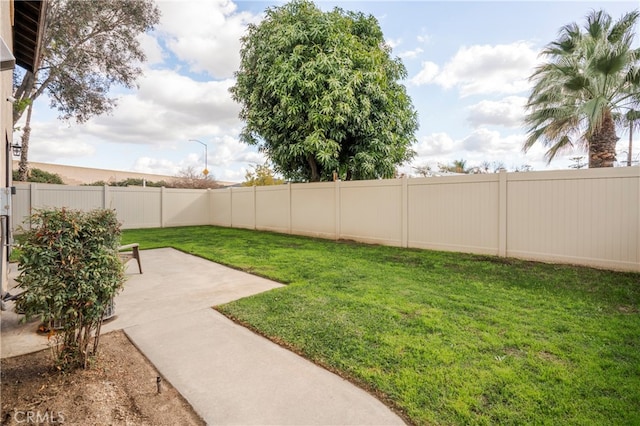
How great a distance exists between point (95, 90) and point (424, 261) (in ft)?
51.8

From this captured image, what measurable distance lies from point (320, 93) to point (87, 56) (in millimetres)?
11118

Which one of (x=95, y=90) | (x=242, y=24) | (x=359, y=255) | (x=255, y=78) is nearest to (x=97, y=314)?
(x=359, y=255)

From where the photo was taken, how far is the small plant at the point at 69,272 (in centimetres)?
216

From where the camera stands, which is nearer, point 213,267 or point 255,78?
point 213,267

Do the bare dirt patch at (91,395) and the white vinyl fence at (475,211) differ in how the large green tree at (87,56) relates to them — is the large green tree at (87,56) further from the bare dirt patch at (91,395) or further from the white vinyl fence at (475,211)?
the bare dirt patch at (91,395)

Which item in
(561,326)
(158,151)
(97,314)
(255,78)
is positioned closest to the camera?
(97,314)

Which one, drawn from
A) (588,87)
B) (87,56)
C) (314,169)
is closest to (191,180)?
(87,56)

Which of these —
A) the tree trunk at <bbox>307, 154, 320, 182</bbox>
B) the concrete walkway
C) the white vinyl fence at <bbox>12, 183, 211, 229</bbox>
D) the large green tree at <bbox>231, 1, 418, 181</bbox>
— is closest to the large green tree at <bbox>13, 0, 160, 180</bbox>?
the white vinyl fence at <bbox>12, 183, 211, 229</bbox>

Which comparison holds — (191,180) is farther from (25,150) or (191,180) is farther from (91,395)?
(91,395)

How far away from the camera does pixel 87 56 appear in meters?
13.3

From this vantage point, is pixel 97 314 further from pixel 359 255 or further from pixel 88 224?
pixel 359 255

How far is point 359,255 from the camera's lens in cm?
744

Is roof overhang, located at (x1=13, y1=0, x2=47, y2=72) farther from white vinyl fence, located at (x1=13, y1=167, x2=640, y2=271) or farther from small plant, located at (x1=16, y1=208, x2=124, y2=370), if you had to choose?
small plant, located at (x1=16, y1=208, x2=124, y2=370)

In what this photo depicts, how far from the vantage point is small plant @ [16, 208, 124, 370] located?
85.0 inches
